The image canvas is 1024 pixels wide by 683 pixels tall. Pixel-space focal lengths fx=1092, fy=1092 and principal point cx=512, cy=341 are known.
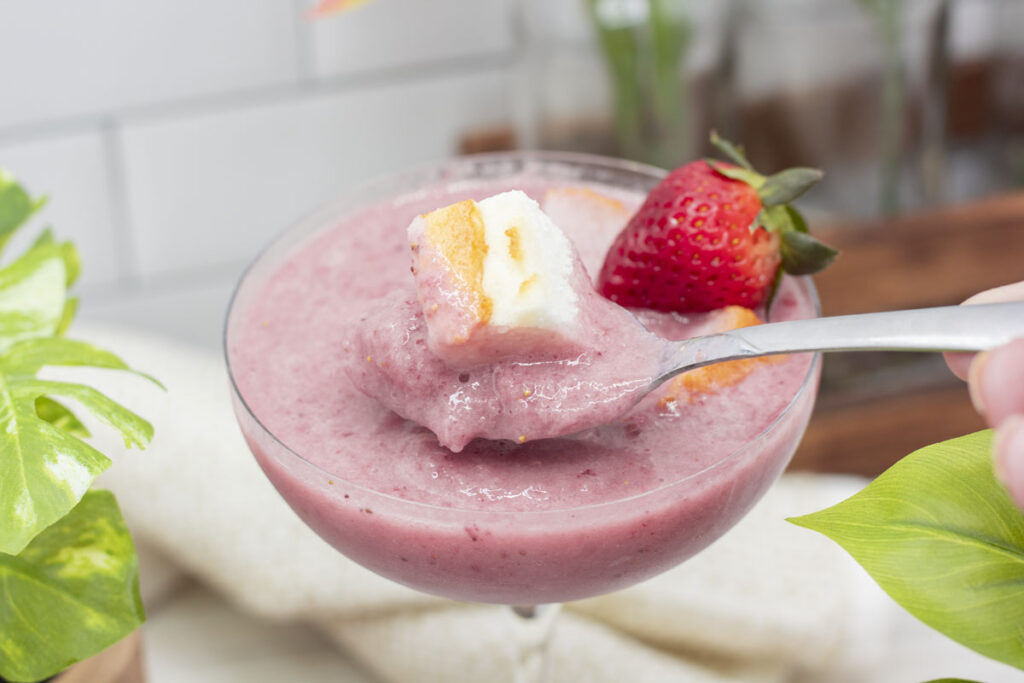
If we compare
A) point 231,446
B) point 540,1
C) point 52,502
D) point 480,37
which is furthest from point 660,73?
point 52,502

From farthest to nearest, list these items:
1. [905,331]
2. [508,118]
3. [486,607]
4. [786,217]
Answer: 1. [508,118]
2. [486,607]
3. [786,217]
4. [905,331]

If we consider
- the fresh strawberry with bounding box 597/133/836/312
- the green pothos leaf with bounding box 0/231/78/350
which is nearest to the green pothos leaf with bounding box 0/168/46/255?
the green pothos leaf with bounding box 0/231/78/350

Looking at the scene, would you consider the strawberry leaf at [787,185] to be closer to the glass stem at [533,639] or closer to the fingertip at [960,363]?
the fingertip at [960,363]

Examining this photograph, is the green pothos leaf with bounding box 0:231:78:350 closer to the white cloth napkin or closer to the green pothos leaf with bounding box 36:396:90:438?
the green pothos leaf with bounding box 36:396:90:438

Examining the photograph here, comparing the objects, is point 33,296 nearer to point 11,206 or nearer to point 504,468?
point 11,206

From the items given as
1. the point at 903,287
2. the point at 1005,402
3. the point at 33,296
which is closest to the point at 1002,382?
the point at 1005,402
